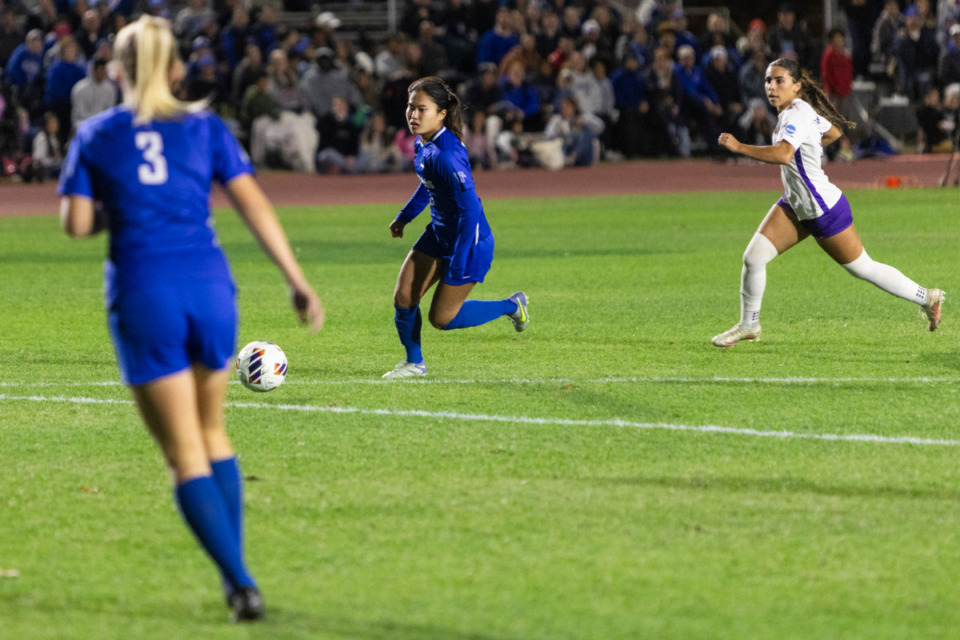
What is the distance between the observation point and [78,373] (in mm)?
9391

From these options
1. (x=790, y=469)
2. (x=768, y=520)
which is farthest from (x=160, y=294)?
(x=790, y=469)

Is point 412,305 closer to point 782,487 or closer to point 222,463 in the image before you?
point 782,487

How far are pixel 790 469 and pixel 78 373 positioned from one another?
496 centimetres

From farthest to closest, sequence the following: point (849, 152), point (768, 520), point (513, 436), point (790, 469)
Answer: point (849, 152)
point (513, 436)
point (790, 469)
point (768, 520)

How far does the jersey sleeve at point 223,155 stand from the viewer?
4.46 m

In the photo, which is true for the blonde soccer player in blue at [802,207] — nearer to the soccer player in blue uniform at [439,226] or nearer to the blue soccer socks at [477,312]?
the blue soccer socks at [477,312]

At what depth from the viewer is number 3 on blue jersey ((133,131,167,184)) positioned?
14.2ft

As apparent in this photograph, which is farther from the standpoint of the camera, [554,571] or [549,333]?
[549,333]

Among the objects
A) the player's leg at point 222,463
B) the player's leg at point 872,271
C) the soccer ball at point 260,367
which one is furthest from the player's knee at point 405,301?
the player's leg at point 222,463

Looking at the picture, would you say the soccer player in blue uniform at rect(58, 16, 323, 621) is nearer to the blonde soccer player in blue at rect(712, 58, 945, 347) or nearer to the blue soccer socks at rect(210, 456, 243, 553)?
the blue soccer socks at rect(210, 456, 243, 553)

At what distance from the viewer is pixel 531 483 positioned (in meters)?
6.26

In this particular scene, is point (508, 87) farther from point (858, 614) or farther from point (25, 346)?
point (858, 614)

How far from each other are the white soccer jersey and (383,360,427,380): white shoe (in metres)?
2.69

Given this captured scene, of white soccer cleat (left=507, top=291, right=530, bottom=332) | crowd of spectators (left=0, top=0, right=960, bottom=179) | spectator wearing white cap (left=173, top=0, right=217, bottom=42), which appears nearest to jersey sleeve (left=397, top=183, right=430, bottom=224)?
white soccer cleat (left=507, top=291, right=530, bottom=332)
